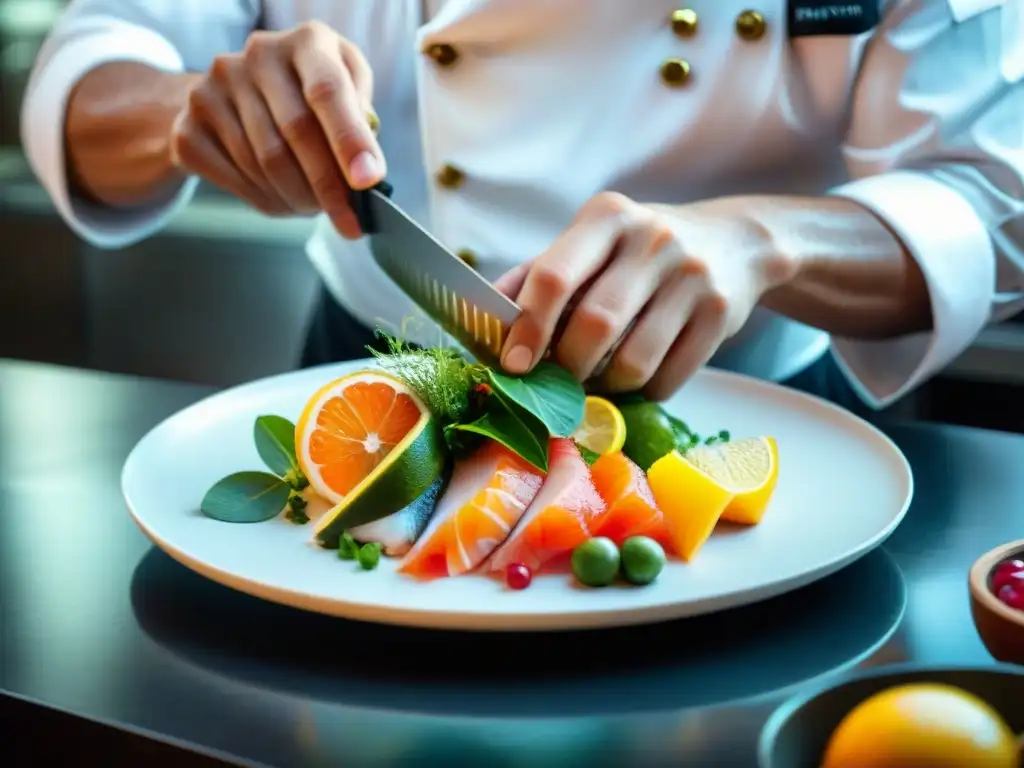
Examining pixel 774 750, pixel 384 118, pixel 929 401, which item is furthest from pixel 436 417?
pixel 929 401

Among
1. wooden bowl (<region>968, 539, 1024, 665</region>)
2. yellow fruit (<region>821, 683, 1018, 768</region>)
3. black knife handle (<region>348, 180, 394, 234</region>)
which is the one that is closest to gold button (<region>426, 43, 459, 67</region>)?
black knife handle (<region>348, 180, 394, 234</region>)

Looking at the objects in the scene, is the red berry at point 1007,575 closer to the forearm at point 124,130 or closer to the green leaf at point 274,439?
the green leaf at point 274,439

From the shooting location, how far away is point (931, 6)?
118 centimetres

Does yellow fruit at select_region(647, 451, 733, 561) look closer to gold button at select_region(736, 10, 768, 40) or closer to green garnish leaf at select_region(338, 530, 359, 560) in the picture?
green garnish leaf at select_region(338, 530, 359, 560)

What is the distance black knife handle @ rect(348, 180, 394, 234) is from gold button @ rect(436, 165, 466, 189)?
9.5 inches

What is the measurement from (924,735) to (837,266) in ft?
2.25

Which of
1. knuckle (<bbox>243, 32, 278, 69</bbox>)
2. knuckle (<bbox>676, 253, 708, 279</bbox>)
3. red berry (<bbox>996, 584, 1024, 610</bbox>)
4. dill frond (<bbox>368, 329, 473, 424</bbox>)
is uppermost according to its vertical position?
knuckle (<bbox>243, 32, 278, 69</bbox>)

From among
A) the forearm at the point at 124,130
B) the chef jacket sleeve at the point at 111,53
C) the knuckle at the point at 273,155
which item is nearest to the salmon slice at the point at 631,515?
the knuckle at the point at 273,155

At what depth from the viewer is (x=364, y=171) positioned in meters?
0.98

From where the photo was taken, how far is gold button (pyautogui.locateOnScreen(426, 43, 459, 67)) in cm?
124

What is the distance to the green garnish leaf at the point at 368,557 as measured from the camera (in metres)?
0.80

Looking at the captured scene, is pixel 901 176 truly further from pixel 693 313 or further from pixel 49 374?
pixel 49 374

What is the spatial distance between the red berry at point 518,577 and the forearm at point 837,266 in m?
0.40

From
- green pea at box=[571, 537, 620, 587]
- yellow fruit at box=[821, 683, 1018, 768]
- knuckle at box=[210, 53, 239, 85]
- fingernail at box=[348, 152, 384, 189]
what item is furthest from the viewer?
knuckle at box=[210, 53, 239, 85]
